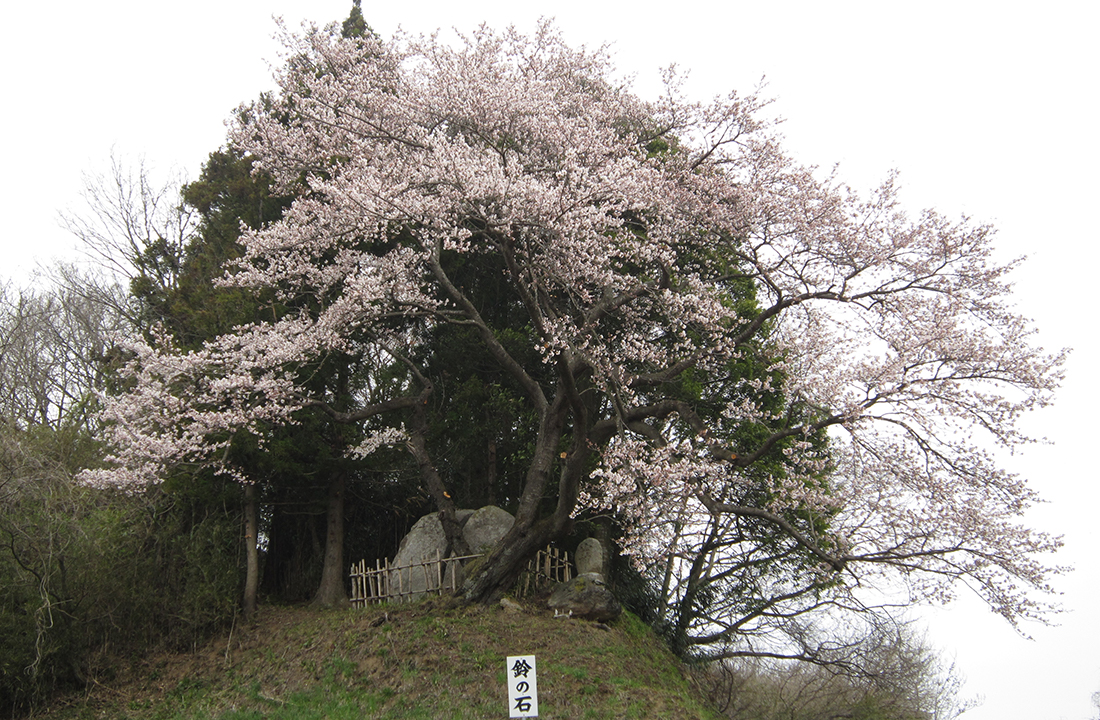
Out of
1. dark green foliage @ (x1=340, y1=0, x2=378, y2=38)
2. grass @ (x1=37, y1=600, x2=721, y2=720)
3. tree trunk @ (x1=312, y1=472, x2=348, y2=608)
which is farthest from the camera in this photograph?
dark green foliage @ (x1=340, y1=0, x2=378, y2=38)

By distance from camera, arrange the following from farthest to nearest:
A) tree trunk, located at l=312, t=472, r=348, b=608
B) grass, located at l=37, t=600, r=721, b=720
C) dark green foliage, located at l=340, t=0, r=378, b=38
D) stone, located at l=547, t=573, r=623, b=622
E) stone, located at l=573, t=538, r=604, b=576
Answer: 1. dark green foliage, located at l=340, t=0, r=378, b=38
2. tree trunk, located at l=312, t=472, r=348, b=608
3. stone, located at l=573, t=538, r=604, b=576
4. stone, located at l=547, t=573, r=623, b=622
5. grass, located at l=37, t=600, r=721, b=720

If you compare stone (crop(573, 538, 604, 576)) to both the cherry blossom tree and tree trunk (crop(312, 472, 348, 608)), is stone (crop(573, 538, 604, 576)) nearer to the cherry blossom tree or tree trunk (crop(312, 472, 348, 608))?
the cherry blossom tree

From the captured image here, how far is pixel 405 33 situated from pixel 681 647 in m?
11.1

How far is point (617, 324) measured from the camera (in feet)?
39.1

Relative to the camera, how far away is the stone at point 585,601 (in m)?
9.77

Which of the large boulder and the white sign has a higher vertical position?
the large boulder

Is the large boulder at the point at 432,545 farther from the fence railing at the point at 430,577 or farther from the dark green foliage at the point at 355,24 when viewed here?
the dark green foliage at the point at 355,24

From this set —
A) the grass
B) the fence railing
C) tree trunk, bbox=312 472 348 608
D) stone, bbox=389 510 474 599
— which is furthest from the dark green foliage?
the grass

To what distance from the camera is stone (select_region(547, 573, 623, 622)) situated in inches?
385

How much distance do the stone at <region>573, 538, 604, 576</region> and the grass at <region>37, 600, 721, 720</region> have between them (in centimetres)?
95

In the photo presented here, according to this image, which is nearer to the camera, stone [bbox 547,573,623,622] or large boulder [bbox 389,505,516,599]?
stone [bbox 547,573,623,622]

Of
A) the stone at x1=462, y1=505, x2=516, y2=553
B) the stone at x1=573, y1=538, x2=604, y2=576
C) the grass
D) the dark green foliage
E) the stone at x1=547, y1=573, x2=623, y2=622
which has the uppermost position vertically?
the dark green foliage

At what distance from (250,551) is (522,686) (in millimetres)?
6717

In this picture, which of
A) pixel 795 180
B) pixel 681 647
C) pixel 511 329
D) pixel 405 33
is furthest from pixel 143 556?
pixel 795 180
